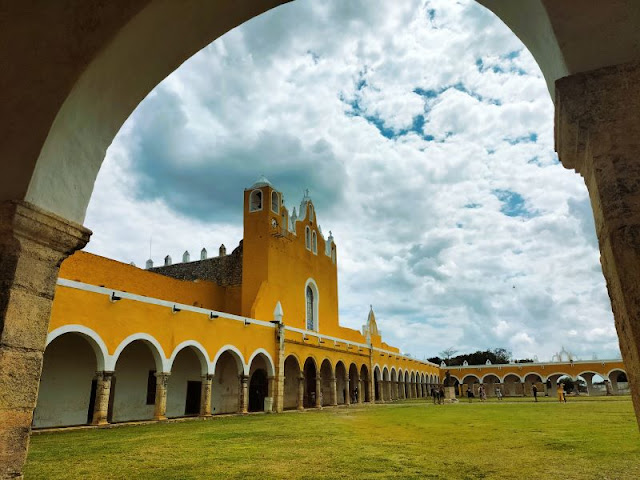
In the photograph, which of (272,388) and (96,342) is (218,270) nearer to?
(272,388)

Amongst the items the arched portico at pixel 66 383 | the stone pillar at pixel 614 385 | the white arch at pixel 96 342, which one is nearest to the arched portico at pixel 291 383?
the arched portico at pixel 66 383

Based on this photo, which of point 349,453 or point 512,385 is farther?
point 512,385

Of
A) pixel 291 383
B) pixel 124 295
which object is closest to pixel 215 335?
pixel 124 295

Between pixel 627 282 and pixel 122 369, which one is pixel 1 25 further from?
pixel 122 369

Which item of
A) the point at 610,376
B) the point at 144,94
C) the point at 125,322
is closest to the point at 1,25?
the point at 144,94

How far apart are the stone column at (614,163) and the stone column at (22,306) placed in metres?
2.56

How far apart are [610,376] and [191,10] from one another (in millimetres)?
42236

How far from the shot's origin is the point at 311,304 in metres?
24.5

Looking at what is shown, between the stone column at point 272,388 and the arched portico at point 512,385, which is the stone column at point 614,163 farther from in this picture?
the arched portico at point 512,385

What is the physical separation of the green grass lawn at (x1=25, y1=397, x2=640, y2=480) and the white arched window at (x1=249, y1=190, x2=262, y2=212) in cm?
1244

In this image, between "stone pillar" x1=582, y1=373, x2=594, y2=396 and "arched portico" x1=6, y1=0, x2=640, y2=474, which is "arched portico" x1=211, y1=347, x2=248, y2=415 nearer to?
"arched portico" x1=6, y1=0, x2=640, y2=474

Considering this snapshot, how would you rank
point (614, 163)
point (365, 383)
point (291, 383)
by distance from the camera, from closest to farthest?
point (614, 163) < point (291, 383) < point (365, 383)

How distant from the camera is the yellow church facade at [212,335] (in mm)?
11867

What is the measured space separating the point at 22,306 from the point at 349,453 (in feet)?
17.5
